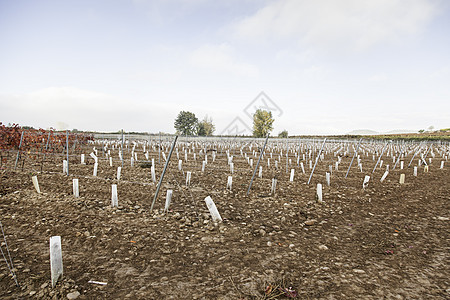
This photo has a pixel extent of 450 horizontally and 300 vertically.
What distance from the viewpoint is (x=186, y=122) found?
83500 mm

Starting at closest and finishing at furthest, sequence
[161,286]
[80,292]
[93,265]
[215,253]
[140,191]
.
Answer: [80,292]
[161,286]
[93,265]
[215,253]
[140,191]

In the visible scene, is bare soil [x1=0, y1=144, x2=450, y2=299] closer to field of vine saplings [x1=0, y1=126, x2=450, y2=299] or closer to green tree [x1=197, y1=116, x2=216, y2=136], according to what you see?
field of vine saplings [x1=0, y1=126, x2=450, y2=299]

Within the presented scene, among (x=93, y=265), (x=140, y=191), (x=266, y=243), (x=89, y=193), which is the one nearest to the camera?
(x=93, y=265)

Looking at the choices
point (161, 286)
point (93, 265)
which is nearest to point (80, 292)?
point (93, 265)

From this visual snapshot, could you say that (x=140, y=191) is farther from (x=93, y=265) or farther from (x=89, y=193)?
(x=93, y=265)

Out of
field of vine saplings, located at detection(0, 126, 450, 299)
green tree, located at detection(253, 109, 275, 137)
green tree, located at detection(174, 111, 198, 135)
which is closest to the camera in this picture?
field of vine saplings, located at detection(0, 126, 450, 299)

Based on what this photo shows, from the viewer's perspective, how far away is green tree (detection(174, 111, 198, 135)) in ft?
268

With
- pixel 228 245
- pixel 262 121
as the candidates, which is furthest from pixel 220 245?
pixel 262 121

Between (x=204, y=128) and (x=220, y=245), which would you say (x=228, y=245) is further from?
(x=204, y=128)

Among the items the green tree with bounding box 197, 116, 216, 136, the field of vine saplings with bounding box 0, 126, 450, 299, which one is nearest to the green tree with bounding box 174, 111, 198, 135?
the green tree with bounding box 197, 116, 216, 136

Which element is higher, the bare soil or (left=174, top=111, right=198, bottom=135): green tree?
(left=174, top=111, right=198, bottom=135): green tree

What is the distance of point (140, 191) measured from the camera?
7.07 m

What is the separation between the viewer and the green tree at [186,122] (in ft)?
268

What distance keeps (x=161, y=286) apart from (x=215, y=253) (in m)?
1.07
